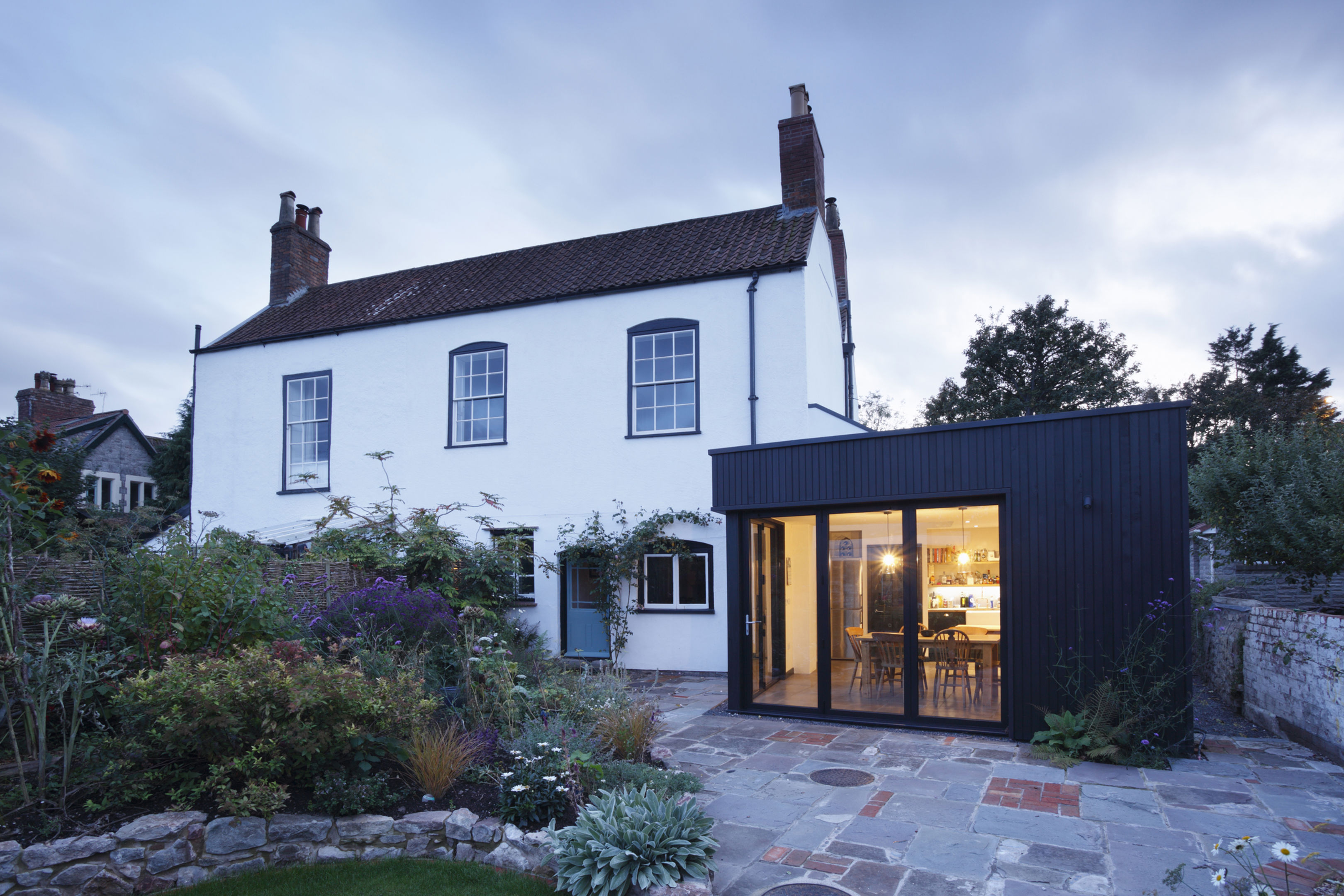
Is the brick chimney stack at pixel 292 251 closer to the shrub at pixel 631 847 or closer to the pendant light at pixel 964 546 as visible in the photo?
the pendant light at pixel 964 546

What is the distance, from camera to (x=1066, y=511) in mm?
6816

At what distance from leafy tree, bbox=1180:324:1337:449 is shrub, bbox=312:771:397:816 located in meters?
27.5

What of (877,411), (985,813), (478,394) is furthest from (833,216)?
(877,411)

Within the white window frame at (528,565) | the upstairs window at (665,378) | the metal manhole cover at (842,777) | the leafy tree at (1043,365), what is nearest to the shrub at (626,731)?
the metal manhole cover at (842,777)

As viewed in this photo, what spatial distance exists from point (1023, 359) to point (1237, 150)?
16.8 m

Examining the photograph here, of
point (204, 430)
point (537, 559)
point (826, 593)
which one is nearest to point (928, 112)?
point (826, 593)

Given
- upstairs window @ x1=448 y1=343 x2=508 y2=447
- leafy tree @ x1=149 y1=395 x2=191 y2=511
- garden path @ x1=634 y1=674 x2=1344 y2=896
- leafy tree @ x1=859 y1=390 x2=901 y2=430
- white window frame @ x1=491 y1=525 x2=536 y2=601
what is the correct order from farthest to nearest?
leafy tree @ x1=859 y1=390 x2=901 y2=430 → leafy tree @ x1=149 y1=395 x2=191 y2=511 → upstairs window @ x1=448 y1=343 x2=508 y2=447 → white window frame @ x1=491 y1=525 x2=536 y2=601 → garden path @ x1=634 y1=674 x2=1344 y2=896

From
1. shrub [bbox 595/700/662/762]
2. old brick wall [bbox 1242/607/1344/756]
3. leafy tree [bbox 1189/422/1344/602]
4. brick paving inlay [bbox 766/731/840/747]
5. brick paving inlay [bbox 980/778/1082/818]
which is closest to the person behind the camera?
brick paving inlay [bbox 980/778/1082/818]

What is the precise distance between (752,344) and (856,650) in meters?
5.01

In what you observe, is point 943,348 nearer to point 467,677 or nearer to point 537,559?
point 537,559

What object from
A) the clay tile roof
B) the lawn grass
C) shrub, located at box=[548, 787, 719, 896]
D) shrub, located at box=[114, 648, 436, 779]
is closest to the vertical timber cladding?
shrub, located at box=[548, 787, 719, 896]

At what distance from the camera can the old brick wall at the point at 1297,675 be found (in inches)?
246

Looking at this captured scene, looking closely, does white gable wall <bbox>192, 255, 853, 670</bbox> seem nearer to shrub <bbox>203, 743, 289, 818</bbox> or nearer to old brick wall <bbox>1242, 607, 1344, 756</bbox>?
old brick wall <bbox>1242, 607, 1344, 756</bbox>

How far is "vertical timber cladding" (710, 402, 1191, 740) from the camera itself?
642cm
